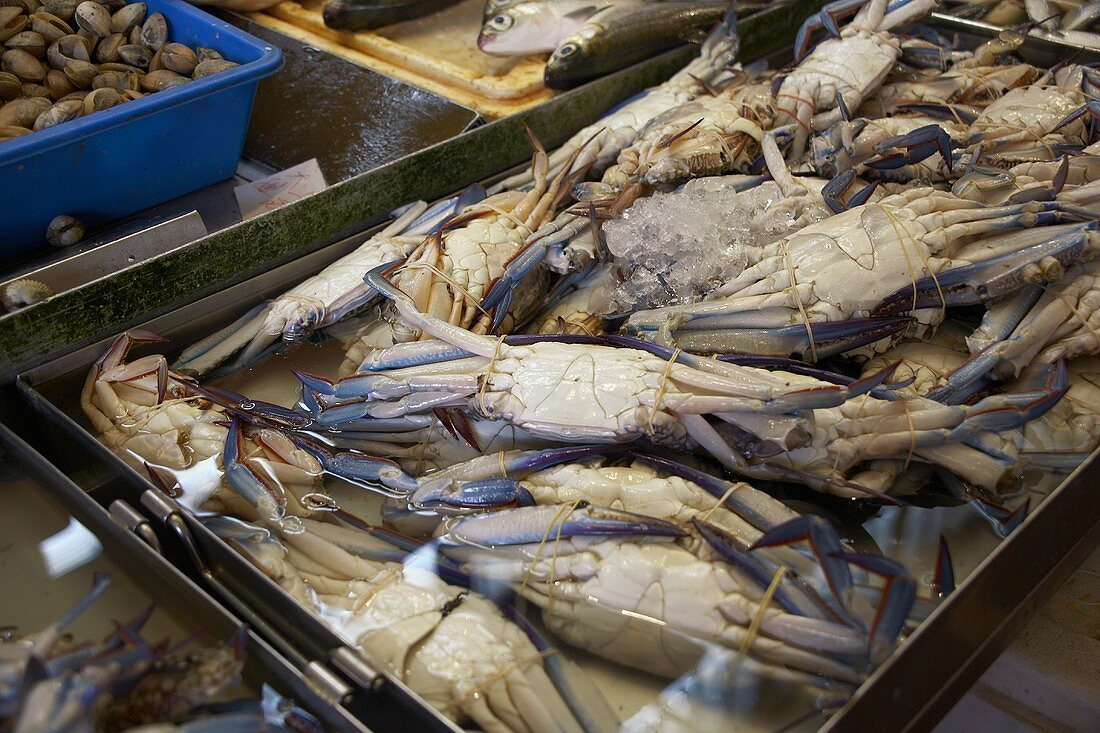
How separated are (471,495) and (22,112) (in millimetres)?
2047

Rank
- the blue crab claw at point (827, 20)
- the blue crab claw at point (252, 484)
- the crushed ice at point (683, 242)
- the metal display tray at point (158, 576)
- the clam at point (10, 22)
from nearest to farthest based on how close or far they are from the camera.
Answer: the metal display tray at point (158, 576) < the blue crab claw at point (252, 484) < the crushed ice at point (683, 242) < the clam at point (10, 22) < the blue crab claw at point (827, 20)

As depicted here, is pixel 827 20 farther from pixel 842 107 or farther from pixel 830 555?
pixel 830 555

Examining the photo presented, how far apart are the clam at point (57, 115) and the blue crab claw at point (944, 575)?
2.87 m

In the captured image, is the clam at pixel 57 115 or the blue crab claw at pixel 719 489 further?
the clam at pixel 57 115

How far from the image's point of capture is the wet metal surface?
3379 mm

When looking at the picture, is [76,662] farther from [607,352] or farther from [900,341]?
[900,341]

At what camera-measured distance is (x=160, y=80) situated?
3.03 meters

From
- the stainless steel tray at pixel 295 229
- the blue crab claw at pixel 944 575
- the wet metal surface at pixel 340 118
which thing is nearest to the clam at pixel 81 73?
the wet metal surface at pixel 340 118

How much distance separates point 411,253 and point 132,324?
0.88 m

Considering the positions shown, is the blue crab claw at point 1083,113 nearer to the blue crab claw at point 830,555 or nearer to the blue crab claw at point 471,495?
the blue crab claw at point 830,555

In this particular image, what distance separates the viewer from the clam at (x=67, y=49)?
122 inches

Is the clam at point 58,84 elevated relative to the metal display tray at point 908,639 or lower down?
elevated

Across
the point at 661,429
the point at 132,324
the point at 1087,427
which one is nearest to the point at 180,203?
the point at 132,324

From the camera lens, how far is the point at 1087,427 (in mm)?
2211
